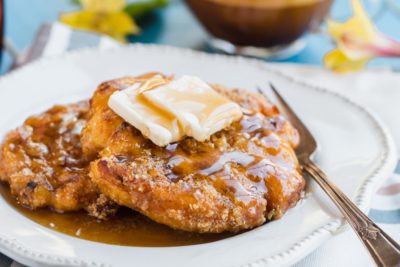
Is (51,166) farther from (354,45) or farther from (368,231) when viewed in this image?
(354,45)

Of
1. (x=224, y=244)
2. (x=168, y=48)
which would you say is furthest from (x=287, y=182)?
(x=168, y=48)

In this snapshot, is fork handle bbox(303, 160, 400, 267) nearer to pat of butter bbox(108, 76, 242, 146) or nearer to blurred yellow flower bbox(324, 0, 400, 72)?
pat of butter bbox(108, 76, 242, 146)

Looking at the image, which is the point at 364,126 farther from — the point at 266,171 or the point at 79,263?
the point at 79,263

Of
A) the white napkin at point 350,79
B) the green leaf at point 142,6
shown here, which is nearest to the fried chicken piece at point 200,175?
the white napkin at point 350,79

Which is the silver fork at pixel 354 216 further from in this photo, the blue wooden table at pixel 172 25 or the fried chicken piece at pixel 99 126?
the blue wooden table at pixel 172 25

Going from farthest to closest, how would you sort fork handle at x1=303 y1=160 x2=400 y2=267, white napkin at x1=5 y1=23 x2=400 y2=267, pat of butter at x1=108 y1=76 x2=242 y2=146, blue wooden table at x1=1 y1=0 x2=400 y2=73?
blue wooden table at x1=1 y1=0 x2=400 y2=73 < white napkin at x1=5 y1=23 x2=400 y2=267 < pat of butter at x1=108 y1=76 x2=242 y2=146 < fork handle at x1=303 y1=160 x2=400 y2=267

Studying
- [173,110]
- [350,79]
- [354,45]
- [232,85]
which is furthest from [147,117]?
[354,45]

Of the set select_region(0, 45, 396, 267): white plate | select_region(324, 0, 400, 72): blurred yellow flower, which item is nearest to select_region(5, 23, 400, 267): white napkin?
select_region(324, 0, 400, 72): blurred yellow flower
